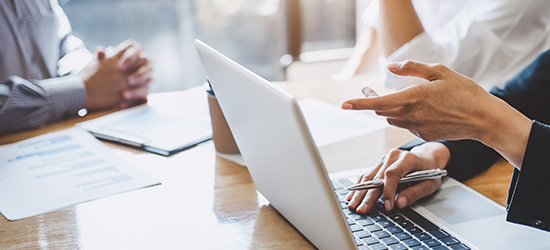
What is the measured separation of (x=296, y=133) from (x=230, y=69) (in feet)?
0.52

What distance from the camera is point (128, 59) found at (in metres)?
1.24

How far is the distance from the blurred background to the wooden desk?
93.6 inches

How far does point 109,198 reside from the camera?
716 mm

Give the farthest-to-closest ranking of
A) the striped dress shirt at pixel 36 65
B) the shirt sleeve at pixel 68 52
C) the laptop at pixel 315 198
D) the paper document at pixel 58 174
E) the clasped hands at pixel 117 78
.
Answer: the shirt sleeve at pixel 68 52, the clasped hands at pixel 117 78, the striped dress shirt at pixel 36 65, the paper document at pixel 58 174, the laptop at pixel 315 198

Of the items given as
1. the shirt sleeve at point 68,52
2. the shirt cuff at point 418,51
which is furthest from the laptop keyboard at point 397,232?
the shirt sleeve at point 68,52

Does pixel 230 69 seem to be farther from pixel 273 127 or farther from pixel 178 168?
pixel 178 168

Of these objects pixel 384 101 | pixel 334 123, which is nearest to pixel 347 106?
pixel 384 101

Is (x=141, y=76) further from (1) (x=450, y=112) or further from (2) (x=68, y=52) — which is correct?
(1) (x=450, y=112)

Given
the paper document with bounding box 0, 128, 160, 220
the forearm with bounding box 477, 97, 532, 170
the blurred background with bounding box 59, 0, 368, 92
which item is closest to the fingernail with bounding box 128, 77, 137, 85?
the paper document with bounding box 0, 128, 160, 220

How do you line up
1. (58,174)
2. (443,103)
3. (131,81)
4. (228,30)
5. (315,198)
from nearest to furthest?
(315,198) → (443,103) → (58,174) → (131,81) → (228,30)

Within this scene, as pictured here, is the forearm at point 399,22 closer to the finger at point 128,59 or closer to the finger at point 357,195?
the finger at point 357,195

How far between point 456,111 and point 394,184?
0.44ft

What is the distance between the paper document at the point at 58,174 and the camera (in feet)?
2.32

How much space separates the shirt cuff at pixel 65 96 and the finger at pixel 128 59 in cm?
11
